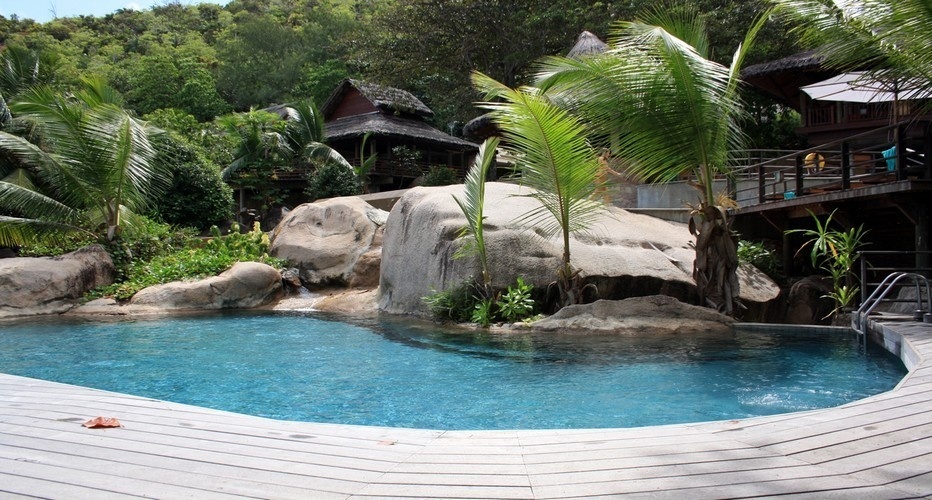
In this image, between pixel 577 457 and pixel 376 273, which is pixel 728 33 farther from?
pixel 577 457

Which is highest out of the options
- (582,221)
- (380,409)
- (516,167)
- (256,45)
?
(256,45)

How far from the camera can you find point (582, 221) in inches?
389

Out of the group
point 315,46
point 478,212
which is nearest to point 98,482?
point 478,212

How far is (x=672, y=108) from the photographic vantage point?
9.09 meters

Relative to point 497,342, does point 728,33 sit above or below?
above

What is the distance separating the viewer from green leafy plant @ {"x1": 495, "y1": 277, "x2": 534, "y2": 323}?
9.70 meters

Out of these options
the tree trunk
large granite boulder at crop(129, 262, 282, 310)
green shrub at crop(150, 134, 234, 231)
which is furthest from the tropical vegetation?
green shrub at crop(150, 134, 234, 231)

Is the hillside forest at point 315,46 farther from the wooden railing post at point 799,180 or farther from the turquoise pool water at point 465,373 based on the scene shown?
the turquoise pool water at point 465,373

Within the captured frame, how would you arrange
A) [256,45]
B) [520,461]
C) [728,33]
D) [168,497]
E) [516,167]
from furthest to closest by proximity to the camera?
[256,45] < [728,33] < [516,167] < [520,461] < [168,497]

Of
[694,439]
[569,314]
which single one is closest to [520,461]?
[694,439]

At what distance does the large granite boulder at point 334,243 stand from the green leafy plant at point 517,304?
5.30 metres

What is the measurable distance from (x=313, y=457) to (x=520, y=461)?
898 mm

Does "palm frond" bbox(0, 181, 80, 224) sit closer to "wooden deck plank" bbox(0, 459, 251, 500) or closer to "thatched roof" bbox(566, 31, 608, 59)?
"thatched roof" bbox(566, 31, 608, 59)

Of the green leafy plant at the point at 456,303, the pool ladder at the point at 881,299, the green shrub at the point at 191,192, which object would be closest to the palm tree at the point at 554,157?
the green leafy plant at the point at 456,303
